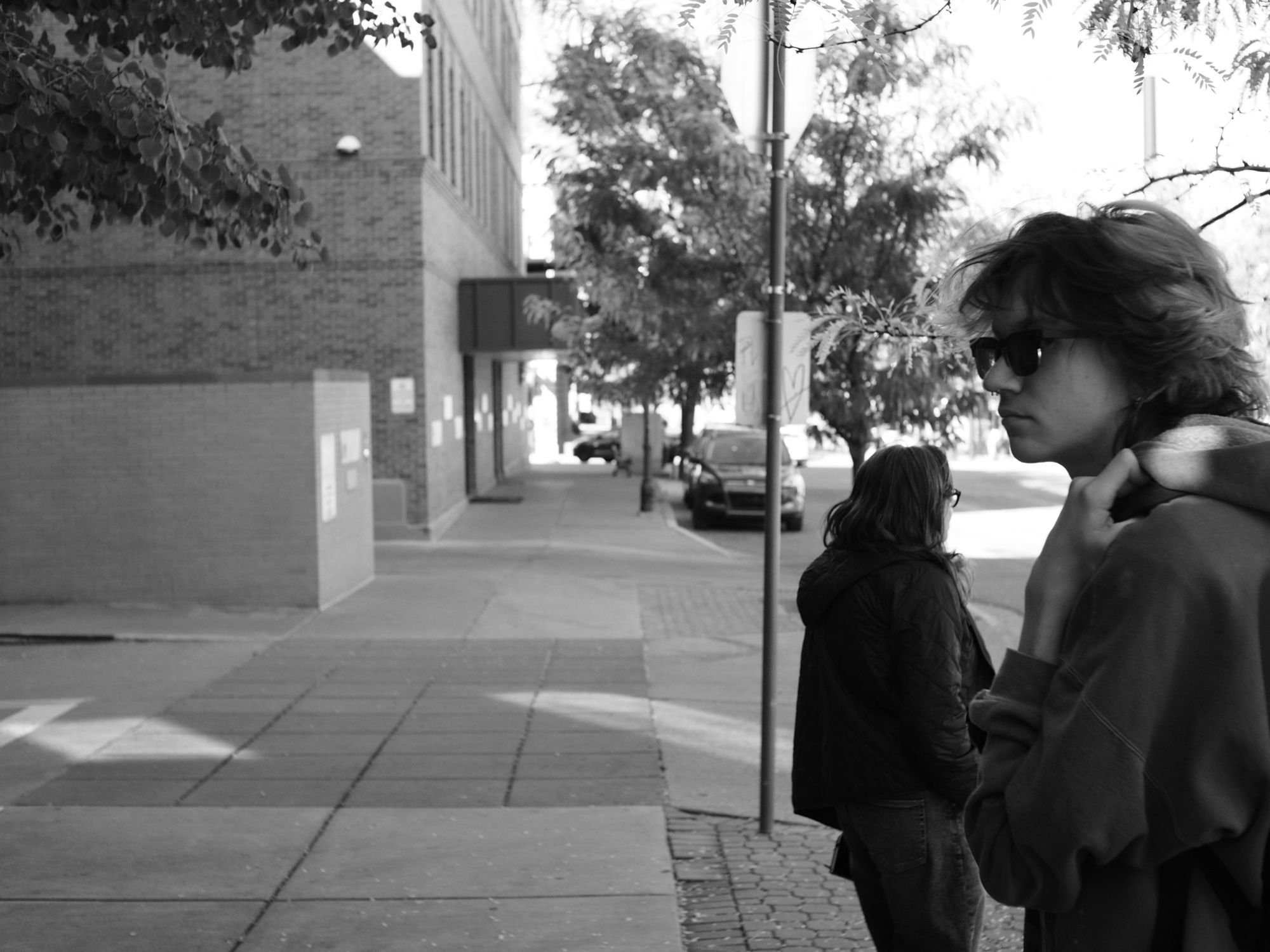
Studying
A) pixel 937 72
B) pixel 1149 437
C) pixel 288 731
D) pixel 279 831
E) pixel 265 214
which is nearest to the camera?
pixel 1149 437

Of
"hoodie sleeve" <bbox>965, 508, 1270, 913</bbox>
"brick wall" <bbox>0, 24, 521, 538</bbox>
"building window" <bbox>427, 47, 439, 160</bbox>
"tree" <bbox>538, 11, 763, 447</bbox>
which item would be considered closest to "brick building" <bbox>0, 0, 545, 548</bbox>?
"brick wall" <bbox>0, 24, 521, 538</bbox>

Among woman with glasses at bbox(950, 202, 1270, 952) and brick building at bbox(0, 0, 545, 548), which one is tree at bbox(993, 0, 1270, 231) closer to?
woman with glasses at bbox(950, 202, 1270, 952)

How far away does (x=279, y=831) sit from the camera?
265 inches

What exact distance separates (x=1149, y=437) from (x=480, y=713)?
26.0 feet

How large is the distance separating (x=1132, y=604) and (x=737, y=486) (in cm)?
2449

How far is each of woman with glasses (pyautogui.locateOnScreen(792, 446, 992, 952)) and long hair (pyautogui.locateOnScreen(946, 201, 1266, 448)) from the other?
194 centimetres

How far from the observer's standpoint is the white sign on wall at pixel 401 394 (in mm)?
22375

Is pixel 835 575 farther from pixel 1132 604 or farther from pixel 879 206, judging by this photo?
pixel 879 206

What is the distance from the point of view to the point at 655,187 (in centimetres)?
1506

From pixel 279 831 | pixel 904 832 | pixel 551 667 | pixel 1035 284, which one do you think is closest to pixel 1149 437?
pixel 1035 284

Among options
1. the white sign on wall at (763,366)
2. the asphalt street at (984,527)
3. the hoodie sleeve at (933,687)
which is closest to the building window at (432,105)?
the asphalt street at (984,527)

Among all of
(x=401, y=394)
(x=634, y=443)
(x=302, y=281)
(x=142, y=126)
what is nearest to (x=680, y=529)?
(x=401, y=394)

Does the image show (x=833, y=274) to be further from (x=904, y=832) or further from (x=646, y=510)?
(x=646, y=510)

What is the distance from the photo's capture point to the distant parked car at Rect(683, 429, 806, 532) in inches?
1010
